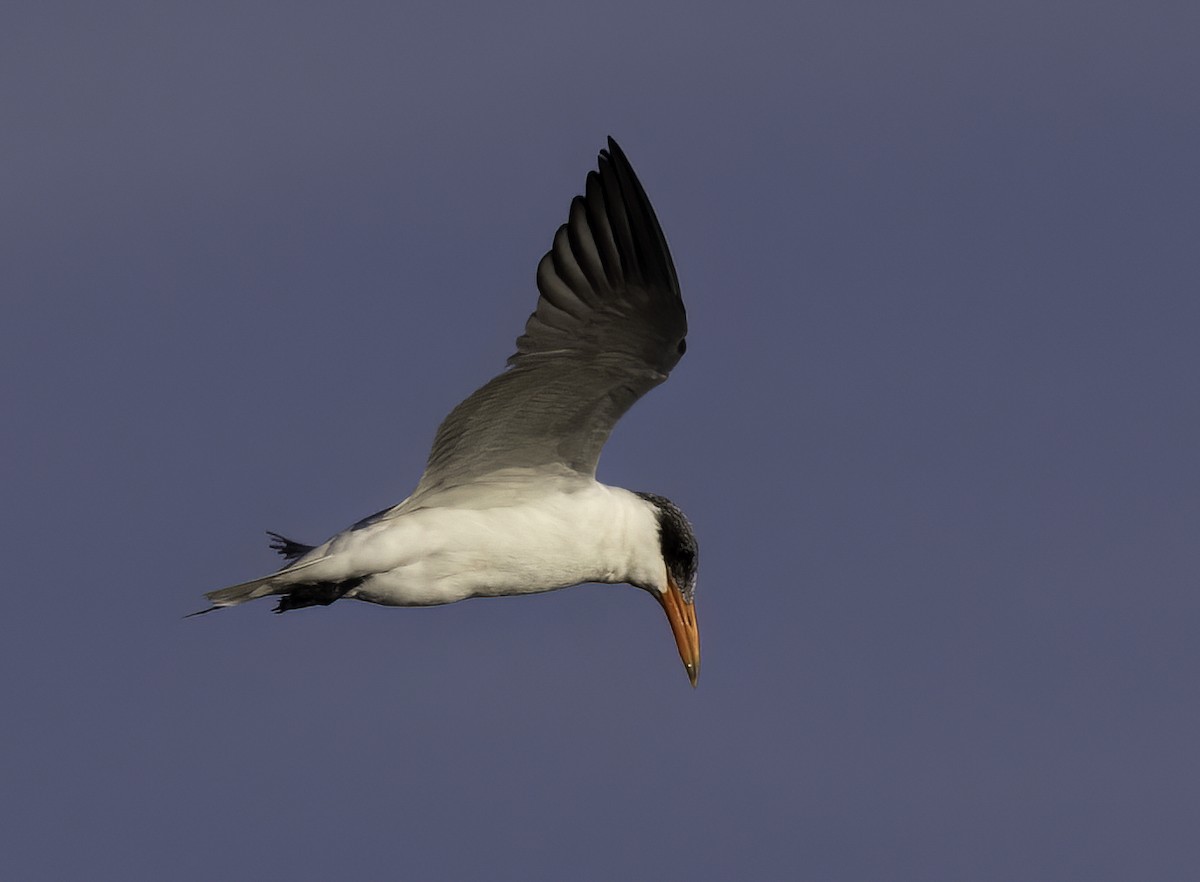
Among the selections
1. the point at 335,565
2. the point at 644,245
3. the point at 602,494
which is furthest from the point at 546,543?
the point at 644,245

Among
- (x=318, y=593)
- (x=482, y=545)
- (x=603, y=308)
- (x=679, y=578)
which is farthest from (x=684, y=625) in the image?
(x=603, y=308)

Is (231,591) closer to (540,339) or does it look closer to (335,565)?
(335,565)

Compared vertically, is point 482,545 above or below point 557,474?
below

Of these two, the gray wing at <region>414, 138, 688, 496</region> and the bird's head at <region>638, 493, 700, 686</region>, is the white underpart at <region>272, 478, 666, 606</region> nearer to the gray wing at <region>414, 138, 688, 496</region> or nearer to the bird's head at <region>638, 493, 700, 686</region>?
the bird's head at <region>638, 493, 700, 686</region>

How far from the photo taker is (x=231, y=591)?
416 inches

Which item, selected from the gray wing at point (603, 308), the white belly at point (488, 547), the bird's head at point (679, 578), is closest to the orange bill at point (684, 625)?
the bird's head at point (679, 578)

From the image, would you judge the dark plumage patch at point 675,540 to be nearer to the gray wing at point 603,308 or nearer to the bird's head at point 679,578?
the bird's head at point 679,578

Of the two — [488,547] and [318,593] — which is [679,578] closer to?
[488,547]

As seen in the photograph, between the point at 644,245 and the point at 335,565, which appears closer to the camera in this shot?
the point at 644,245

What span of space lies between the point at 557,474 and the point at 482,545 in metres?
0.59

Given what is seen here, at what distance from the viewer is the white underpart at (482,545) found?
34.4ft

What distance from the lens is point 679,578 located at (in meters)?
11.4

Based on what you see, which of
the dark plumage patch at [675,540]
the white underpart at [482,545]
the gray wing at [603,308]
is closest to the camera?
the gray wing at [603,308]

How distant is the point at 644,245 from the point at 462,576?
2.26 meters
